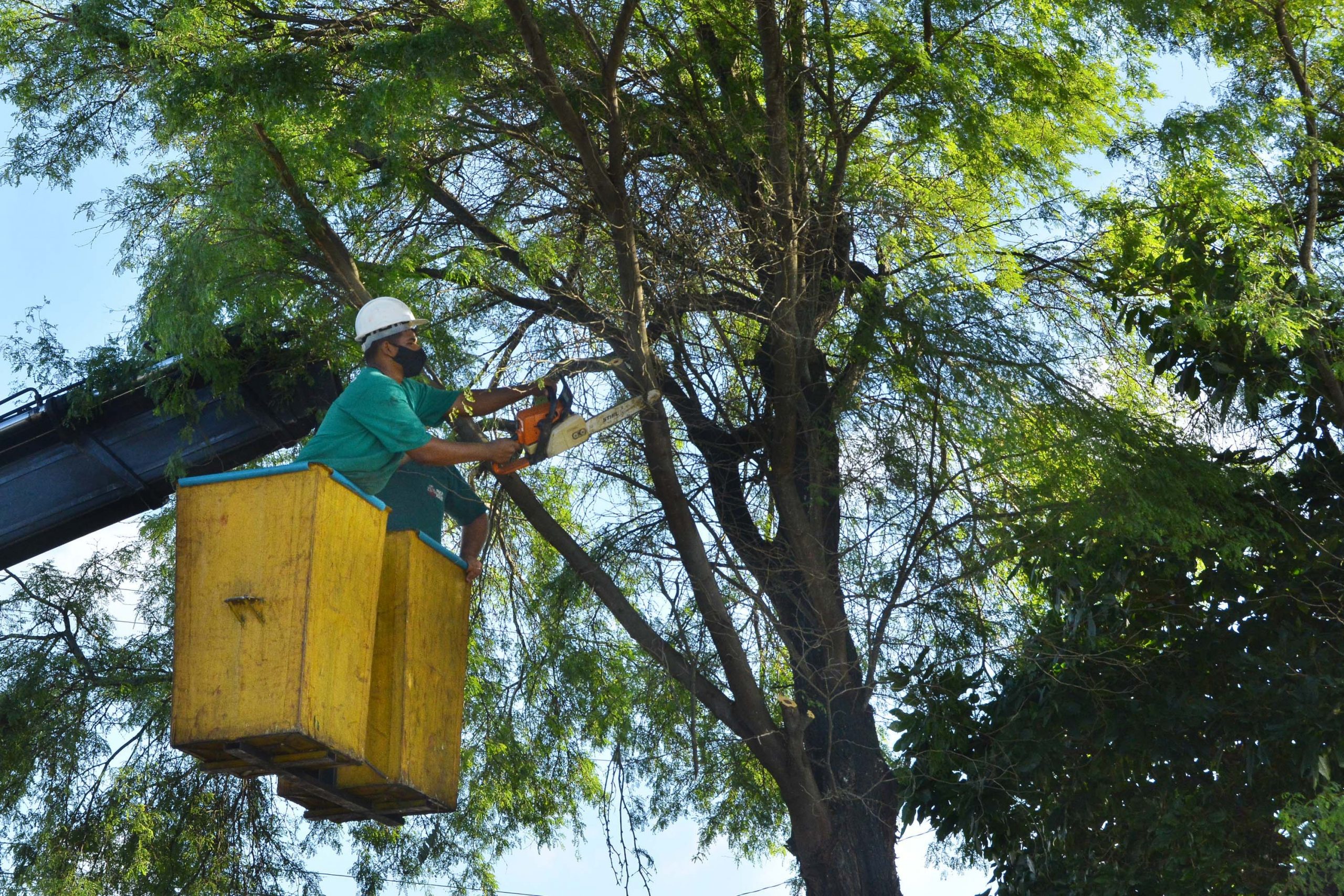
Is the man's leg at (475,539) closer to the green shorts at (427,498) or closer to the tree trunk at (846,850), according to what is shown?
the green shorts at (427,498)

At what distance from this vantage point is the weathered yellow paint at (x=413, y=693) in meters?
6.04

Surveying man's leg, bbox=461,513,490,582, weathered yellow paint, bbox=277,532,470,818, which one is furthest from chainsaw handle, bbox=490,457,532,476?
weathered yellow paint, bbox=277,532,470,818

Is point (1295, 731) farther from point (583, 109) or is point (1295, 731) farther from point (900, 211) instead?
point (583, 109)

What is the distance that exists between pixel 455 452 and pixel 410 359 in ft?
2.06

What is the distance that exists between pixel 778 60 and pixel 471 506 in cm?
283

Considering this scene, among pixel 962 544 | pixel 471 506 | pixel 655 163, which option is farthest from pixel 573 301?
pixel 962 544

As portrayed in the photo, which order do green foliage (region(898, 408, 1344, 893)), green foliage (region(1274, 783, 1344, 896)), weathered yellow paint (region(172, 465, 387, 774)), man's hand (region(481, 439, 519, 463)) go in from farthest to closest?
green foliage (region(898, 408, 1344, 893)) → man's hand (region(481, 439, 519, 463)) → green foliage (region(1274, 783, 1344, 896)) → weathered yellow paint (region(172, 465, 387, 774))

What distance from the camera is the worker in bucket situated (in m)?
6.25

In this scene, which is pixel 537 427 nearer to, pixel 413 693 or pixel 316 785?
pixel 413 693

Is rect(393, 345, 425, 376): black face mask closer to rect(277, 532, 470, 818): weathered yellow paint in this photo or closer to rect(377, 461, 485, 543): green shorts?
rect(377, 461, 485, 543): green shorts

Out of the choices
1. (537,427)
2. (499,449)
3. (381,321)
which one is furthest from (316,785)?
(381,321)

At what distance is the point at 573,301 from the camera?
8.38m

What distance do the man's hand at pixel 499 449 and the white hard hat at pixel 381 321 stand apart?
695 millimetres

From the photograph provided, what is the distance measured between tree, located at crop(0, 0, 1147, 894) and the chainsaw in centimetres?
47
